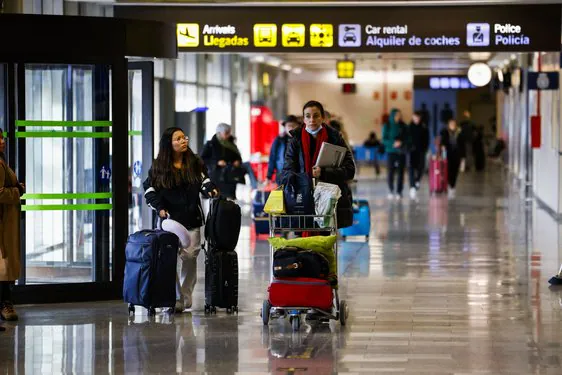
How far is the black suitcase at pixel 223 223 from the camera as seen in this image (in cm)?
1031

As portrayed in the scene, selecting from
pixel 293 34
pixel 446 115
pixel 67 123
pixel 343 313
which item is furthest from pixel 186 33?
pixel 446 115

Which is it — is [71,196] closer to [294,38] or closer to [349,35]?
[294,38]

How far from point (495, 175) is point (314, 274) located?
2868 centimetres

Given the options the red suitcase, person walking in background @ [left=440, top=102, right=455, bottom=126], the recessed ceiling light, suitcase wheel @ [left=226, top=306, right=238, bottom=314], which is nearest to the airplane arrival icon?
suitcase wheel @ [left=226, top=306, right=238, bottom=314]

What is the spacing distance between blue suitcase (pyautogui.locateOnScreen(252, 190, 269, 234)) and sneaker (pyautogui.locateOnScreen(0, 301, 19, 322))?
7.25 meters

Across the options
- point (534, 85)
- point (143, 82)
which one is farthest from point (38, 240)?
point (534, 85)

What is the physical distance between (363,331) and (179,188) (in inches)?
80.3

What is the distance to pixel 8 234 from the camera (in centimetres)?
1015

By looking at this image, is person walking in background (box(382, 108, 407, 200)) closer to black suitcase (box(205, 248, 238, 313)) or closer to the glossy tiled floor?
the glossy tiled floor

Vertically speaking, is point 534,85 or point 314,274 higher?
point 534,85

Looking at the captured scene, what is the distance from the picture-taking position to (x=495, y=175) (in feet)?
123

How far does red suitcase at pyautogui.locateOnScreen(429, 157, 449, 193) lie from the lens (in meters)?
27.7

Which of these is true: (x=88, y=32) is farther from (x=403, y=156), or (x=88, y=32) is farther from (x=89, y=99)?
(x=403, y=156)

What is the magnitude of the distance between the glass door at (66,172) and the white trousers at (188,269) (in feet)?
3.33
